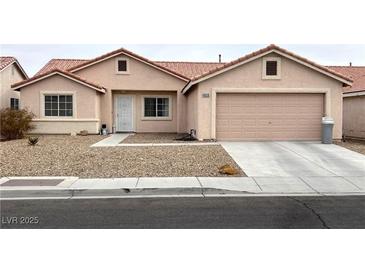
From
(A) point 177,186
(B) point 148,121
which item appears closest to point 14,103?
(B) point 148,121

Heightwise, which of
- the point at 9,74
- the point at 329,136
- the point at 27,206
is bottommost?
the point at 27,206

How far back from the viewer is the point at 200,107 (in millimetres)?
16234

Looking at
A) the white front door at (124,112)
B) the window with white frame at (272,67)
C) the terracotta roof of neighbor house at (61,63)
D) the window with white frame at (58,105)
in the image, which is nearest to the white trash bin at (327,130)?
the window with white frame at (272,67)

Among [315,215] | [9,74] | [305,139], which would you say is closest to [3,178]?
[315,215]

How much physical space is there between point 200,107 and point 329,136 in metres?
5.65

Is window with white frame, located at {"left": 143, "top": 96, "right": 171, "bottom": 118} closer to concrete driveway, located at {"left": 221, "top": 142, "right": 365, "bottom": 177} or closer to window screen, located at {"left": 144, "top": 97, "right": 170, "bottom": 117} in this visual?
window screen, located at {"left": 144, "top": 97, "right": 170, "bottom": 117}

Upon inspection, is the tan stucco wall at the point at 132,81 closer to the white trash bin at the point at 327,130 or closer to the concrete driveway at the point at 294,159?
the concrete driveway at the point at 294,159

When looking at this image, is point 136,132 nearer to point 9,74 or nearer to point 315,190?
point 9,74

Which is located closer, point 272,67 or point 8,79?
point 272,67

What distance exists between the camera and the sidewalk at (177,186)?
8008mm

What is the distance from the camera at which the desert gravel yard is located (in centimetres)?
998

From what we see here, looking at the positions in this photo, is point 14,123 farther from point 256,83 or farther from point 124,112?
point 256,83

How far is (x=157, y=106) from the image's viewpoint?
23.3m

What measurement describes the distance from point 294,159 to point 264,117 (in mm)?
4758
